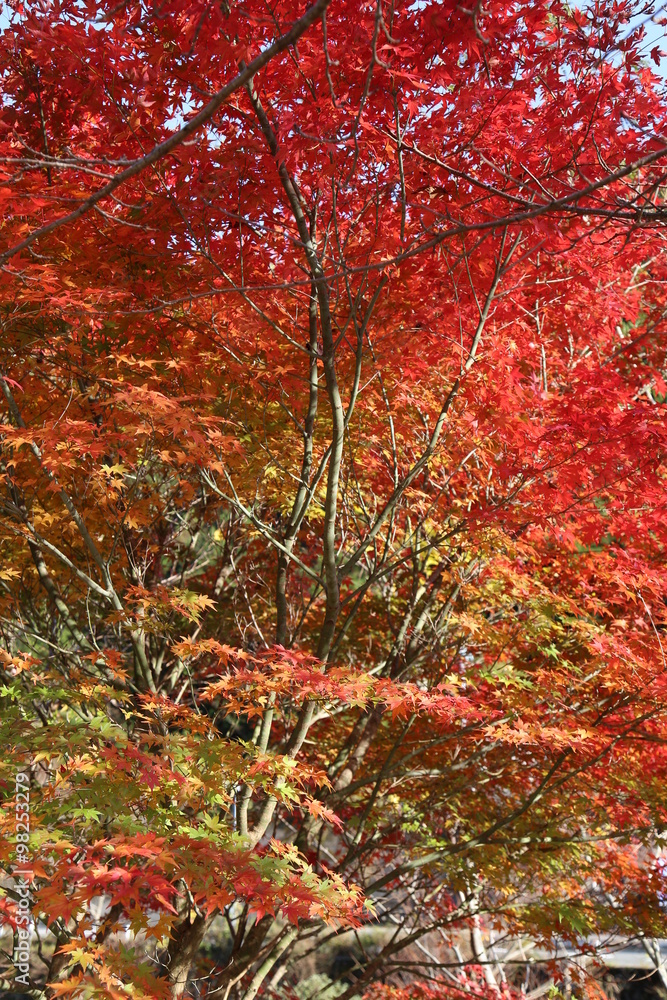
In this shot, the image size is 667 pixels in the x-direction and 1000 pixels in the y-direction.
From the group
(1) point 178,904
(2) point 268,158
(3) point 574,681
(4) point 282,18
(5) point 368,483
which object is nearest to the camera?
(4) point 282,18

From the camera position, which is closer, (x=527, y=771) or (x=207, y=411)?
(x=207, y=411)

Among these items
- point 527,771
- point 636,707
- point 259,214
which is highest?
point 259,214

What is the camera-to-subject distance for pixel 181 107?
4168mm

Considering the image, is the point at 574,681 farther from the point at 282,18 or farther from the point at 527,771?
the point at 282,18

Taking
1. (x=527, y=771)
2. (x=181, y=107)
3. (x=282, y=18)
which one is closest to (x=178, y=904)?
(x=527, y=771)

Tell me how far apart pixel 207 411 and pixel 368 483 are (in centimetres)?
171

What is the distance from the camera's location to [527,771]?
6676 mm

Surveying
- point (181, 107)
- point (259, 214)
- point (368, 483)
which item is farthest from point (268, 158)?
point (368, 483)

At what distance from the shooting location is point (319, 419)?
5.82 meters

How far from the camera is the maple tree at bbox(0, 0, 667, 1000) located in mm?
3590

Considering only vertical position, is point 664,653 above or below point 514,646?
above

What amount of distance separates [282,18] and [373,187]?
99 cm

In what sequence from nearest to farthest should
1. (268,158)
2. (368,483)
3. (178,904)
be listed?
1. (268,158)
2. (178,904)
3. (368,483)

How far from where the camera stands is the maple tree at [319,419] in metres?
3.59
